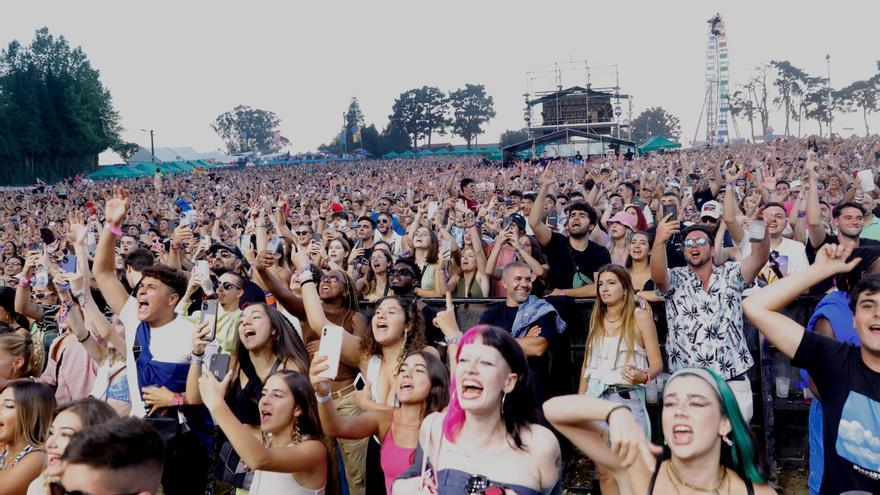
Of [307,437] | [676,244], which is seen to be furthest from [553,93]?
[307,437]

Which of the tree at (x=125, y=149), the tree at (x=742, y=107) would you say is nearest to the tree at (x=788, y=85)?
the tree at (x=742, y=107)

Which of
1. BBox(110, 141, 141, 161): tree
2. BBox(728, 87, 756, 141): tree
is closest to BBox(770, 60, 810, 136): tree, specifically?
BBox(728, 87, 756, 141): tree

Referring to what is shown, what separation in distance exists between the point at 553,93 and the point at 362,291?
59125mm

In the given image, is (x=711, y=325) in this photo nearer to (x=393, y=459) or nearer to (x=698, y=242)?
(x=698, y=242)

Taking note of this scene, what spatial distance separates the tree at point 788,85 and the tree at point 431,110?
41.0 meters

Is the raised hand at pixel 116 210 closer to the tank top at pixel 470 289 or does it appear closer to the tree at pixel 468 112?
the tank top at pixel 470 289

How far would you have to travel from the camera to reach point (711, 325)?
4.50 m

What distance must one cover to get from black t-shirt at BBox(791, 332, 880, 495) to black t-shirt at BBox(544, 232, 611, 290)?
11.1 ft

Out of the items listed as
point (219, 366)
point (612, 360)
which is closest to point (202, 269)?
point (219, 366)

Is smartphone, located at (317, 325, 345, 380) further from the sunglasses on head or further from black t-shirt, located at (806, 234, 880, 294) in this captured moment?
black t-shirt, located at (806, 234, 880, 294)

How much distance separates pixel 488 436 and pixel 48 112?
223ft

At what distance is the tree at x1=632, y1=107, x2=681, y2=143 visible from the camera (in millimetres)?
120375

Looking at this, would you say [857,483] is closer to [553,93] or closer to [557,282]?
[557,282]

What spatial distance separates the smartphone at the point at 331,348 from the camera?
9.80ft
